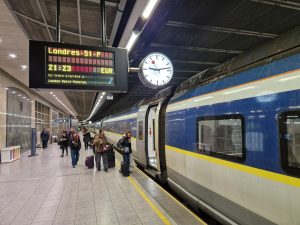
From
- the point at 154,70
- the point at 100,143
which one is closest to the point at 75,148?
the point at 100,143

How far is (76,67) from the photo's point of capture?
4.98 meters

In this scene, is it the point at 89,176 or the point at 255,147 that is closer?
the point at 255,147

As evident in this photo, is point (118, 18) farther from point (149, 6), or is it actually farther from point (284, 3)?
point (284, 3)

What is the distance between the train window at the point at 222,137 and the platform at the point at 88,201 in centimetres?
126

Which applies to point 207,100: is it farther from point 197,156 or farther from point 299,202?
point 299,202

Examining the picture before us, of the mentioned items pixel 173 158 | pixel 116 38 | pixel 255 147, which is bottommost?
pixel 173 158

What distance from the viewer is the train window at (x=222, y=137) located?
11.6 feet

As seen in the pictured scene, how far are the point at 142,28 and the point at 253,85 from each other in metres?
2.99

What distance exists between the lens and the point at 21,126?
54.1ft

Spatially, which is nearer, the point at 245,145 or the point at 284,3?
the point at 245,145

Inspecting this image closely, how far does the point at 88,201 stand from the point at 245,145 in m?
3.86

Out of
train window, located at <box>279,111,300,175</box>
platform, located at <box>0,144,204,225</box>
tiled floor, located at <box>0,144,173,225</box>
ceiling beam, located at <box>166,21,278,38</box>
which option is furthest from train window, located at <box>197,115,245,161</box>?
ceiling beam, located at <box>166,21,278,38</box>

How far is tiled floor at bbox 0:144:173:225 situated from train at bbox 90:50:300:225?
1218mm

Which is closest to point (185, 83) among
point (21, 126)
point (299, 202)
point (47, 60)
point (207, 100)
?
point (207, 100)
